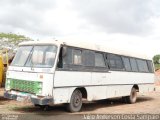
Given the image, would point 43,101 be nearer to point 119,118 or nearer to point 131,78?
point 119,118

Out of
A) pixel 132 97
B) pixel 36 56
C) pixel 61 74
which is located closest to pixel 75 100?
pixel 61 74

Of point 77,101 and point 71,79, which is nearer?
point 71,79

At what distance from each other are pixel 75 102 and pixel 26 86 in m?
2.12

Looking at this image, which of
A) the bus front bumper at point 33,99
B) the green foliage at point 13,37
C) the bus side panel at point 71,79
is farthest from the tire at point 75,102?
the green foliage at point 13,37

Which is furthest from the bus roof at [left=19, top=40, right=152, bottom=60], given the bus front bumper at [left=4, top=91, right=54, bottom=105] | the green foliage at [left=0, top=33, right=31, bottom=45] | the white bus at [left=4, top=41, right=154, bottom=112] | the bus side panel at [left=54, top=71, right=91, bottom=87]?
the green foliage at [left=0, top=33, right=31, bottom=45]

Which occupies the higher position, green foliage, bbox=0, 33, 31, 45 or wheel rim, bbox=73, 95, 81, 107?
green foliage, bbox=0, 33, 31, 45

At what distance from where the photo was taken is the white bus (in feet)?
40.3

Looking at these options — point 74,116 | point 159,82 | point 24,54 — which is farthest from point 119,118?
point 159,82

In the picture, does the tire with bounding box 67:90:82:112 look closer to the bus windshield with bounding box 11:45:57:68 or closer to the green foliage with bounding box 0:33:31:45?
the bus windshield with bounding box 11:45:57:68

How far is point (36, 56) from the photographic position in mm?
13078

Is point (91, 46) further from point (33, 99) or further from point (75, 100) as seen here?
point (33, 99)

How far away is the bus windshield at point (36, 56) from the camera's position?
→ 41.8 feet

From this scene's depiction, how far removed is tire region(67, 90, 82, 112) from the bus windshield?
1.77 meters

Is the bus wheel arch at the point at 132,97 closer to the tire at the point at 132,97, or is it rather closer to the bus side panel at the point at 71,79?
the tire at the point at 132,97
